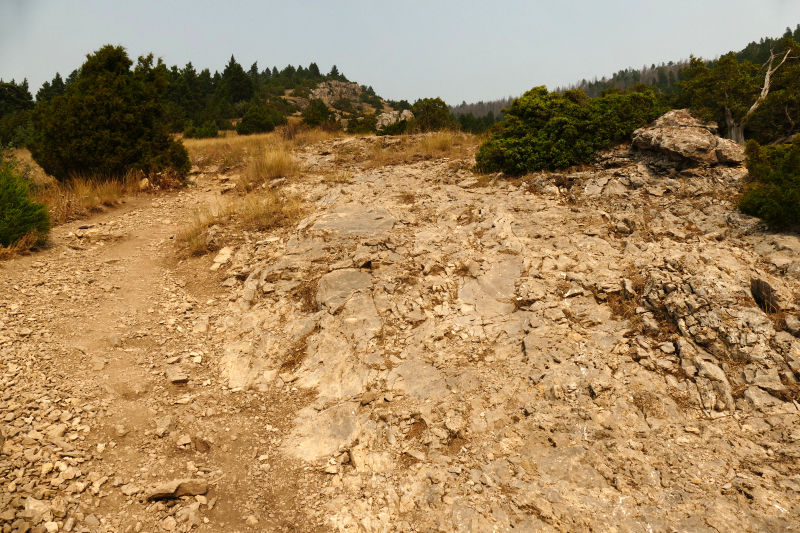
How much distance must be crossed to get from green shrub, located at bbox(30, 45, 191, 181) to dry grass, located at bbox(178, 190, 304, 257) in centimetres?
385

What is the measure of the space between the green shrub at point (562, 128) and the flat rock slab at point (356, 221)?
325 cm

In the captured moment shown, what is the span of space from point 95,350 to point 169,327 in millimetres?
1025

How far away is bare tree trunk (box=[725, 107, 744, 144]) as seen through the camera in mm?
8219

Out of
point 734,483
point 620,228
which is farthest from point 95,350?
point 620,228

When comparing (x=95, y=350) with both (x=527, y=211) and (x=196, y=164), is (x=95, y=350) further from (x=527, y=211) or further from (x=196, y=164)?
(x=196, y=164)

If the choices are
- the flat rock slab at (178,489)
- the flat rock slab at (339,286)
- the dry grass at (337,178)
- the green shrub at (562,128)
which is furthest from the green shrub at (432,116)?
the flat rock slab at (178,489)

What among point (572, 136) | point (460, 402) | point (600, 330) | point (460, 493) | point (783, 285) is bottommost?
point (460, 493)

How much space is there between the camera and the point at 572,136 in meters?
9.05

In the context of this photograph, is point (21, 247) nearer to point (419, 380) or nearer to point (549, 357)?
point (419, 380)

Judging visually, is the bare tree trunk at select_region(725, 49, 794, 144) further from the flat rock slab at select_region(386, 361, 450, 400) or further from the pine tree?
the pine tree

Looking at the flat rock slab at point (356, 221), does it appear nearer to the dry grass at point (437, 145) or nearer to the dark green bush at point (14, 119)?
the dry grass at point (437, 145)

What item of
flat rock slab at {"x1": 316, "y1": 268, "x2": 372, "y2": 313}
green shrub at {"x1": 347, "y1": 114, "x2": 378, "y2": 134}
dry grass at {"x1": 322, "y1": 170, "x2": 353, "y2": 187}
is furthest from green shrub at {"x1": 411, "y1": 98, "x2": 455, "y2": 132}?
flat rock slab at {"x1": 316, "y1": 268, "x2": 372, "y2": 313}

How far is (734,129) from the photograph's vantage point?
326 inches

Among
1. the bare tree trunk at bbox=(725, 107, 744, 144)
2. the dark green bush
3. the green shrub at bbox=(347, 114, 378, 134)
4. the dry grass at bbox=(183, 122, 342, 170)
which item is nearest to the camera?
the bare tree trunk at bbox=(725, 107, 744, 144)
